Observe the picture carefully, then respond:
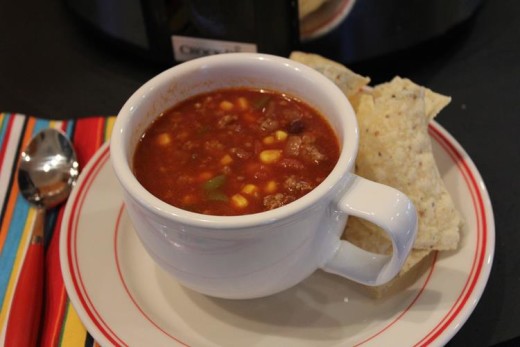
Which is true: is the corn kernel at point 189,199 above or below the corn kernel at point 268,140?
below

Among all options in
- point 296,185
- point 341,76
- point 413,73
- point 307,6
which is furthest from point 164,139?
point 413,73

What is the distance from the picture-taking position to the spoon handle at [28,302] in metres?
1.02

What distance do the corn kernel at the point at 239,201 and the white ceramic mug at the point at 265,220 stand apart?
0.07 meters

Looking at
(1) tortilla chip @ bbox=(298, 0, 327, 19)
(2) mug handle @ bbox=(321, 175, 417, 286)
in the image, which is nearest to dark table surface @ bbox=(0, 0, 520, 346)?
(1) tortilla chip @ bbox=(298, 0, 327, 19)

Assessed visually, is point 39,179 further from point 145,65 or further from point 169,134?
point 145,65

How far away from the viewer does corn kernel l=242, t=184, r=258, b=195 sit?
37.9 inches

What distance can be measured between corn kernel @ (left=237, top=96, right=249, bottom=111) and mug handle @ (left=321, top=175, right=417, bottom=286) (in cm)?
29

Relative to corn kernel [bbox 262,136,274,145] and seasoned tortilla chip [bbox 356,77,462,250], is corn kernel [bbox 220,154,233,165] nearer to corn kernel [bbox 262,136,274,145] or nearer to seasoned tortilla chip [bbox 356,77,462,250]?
corn kernel [bbox 262,136,274,145]

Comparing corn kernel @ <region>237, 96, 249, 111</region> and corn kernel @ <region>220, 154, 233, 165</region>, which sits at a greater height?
corn kernel @ <region>237, 96, 249, 111</region>

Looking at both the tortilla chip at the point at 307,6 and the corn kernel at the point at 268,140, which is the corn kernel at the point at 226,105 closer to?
the corn kernel at the point at 268,140

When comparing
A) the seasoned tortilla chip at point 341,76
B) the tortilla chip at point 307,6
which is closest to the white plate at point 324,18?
the tortilla chip at point 307,6

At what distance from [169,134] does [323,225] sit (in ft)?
1.04

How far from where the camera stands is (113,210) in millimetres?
1206

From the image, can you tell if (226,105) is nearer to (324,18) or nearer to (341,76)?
(341,76)
